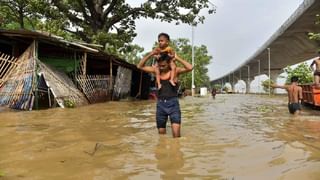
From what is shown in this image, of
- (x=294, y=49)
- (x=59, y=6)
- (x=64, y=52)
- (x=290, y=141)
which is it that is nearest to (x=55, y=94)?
(x=64, y=52)

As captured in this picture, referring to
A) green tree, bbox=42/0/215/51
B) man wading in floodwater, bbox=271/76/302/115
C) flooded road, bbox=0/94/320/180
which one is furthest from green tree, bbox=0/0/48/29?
flooded road, bbox=0/94/320/180

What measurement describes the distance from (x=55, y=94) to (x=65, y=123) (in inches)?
213

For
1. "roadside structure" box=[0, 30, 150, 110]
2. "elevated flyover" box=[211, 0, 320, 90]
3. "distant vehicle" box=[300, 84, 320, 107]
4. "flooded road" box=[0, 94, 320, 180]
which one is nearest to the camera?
"flooded road" box=[0, 94, 320, 180]

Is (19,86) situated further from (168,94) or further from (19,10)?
(19,10)

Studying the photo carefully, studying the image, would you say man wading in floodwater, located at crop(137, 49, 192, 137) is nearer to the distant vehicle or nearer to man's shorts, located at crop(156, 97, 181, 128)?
man's shorts, located at crop(156, 97, 181, 128)

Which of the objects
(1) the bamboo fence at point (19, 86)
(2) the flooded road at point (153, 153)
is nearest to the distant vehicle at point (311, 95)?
(2) the flooded road at point (153, 153)

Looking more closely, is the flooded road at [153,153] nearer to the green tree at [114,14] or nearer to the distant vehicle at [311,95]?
→ the distant vehicle at [311,95]

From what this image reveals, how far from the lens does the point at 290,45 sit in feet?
176

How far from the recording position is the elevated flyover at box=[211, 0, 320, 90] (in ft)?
121

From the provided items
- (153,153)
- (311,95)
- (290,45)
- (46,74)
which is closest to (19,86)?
(46,74)

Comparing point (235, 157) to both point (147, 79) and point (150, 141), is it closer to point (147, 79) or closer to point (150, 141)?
point (150, 141)

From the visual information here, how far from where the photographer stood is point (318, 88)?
1455 centimetres

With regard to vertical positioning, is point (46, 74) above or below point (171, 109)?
above

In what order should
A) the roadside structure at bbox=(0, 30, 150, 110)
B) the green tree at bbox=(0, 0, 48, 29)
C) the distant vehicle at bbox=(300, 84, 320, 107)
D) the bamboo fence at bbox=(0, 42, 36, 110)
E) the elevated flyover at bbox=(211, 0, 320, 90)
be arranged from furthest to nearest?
the elevated flyover at bbox=(211, 0, 320, 90) < the green tree at bbox=(0, 0, 48, 29) < the distant vehicle at bbox=(300, 84, 320, 107) < the roadside structure at bbox=(0, 30, 150, 110) < the bamboo fence at bbox=(0, 42, 36, 110)
